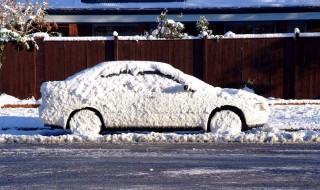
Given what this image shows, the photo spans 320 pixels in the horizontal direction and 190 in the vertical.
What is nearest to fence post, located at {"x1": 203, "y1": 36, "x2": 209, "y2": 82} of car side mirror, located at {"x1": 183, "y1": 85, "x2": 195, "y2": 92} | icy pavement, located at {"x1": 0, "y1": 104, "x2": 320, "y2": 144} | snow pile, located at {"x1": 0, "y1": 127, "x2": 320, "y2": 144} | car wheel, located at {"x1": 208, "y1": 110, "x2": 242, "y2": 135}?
icy pavement, located at {"x1": 0, "y1": 104, "x2": 320, "y2": 144}

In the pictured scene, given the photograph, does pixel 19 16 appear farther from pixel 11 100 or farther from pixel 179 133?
pixel 179 133

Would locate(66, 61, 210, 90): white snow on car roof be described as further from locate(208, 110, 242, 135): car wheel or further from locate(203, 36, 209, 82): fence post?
locate(203, 36, 209, 82): fence post

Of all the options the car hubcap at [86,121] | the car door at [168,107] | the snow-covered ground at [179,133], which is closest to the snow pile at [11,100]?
the snow-covered ground at [179,133]

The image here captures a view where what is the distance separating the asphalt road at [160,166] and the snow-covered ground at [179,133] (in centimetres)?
57

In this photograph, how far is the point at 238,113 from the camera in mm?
14289

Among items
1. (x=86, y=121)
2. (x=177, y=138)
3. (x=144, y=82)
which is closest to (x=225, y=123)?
(x=177, y=138)

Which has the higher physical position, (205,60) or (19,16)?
(19,16)

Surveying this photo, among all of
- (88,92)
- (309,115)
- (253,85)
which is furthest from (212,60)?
(88,92)

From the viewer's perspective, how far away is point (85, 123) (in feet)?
46.9

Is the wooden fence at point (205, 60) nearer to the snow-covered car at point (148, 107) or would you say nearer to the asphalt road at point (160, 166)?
the snow-covered car at point (148, 107)

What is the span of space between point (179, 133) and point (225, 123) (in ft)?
4.47

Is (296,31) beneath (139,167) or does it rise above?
above

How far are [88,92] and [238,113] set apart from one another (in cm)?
327

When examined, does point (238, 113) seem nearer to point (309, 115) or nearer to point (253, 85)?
point (309, 115)
